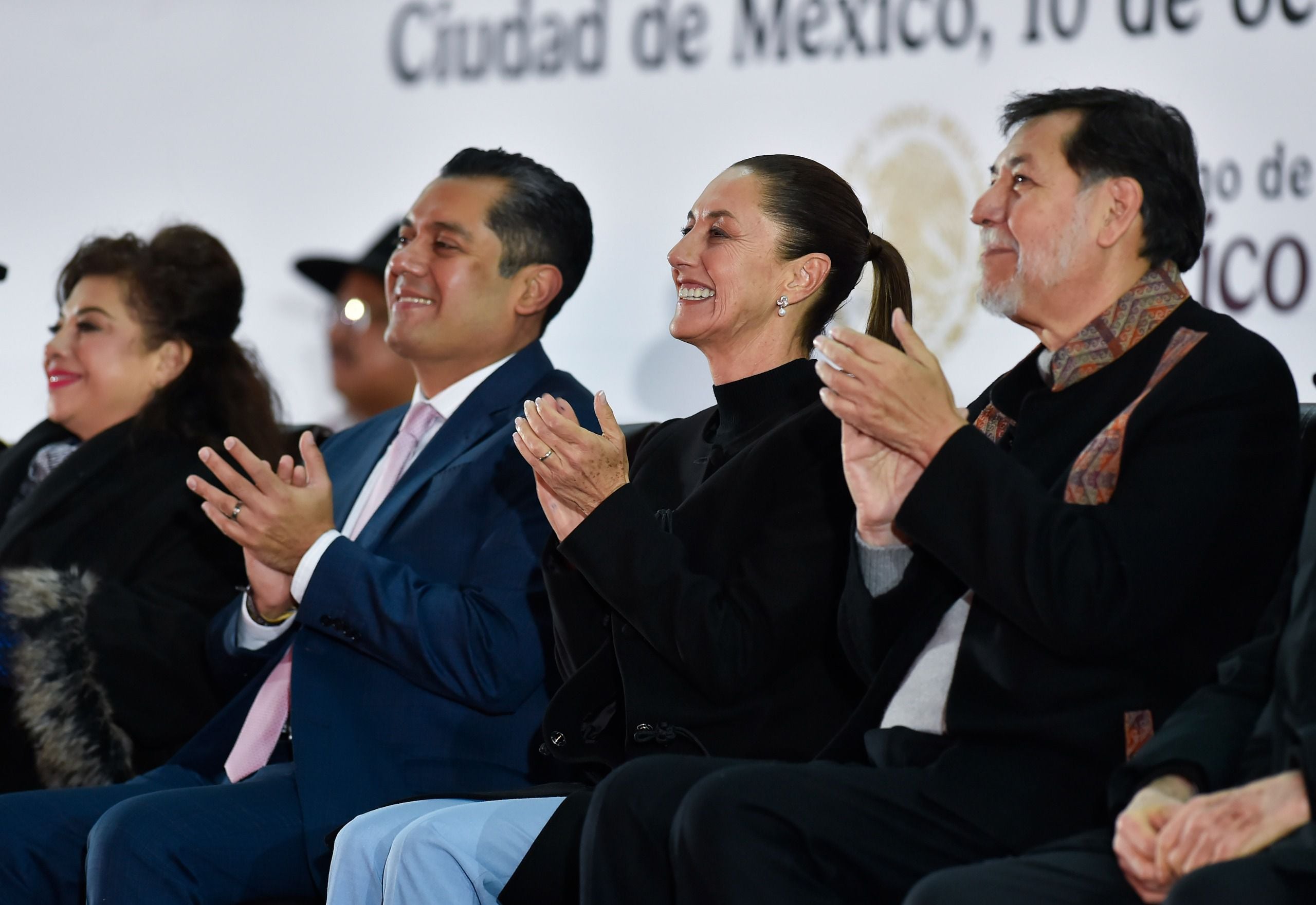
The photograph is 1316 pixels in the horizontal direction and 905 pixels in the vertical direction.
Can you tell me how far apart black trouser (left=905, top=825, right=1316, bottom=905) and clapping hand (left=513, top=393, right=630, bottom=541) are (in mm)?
744

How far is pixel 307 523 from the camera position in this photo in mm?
2617

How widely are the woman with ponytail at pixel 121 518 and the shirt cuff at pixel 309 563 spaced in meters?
0.51

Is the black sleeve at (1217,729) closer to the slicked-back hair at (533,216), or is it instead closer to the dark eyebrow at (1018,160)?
the dark eyebrow at (1018,160)

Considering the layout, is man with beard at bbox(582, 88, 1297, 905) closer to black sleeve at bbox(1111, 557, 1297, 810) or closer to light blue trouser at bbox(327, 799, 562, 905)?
black sleeve at bbox(1111, 557, 1297, 810)

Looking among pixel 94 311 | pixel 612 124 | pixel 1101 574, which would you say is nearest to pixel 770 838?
pixel 1101 574

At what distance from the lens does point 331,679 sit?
8.73 feet

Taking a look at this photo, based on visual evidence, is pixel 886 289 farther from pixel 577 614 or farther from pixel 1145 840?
pixel 1145 840

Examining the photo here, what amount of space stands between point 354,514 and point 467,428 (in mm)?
282

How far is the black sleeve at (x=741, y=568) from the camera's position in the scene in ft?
7.09

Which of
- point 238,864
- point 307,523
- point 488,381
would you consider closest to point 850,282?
point 488,381

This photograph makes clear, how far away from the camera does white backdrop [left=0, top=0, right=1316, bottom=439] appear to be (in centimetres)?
346

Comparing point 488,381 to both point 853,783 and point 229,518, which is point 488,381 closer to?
point 229,518

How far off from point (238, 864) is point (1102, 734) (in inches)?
53.5

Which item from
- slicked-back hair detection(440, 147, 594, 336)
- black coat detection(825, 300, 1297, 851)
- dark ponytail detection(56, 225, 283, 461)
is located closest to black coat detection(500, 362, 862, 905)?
black coat detection(825, 300, 1297, 851)
